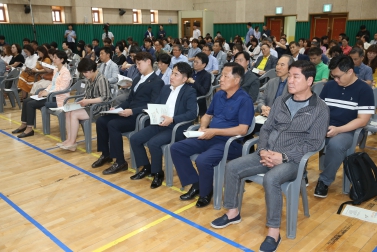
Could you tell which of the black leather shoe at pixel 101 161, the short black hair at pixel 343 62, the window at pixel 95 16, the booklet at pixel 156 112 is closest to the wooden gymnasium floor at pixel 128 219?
the black leather shoe at pixel 101 161

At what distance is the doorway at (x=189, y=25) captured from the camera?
1686 cm

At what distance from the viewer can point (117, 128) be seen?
3723mm

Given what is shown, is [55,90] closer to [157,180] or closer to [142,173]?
[142,173]

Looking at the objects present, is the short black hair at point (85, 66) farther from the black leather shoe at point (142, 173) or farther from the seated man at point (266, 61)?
the seated man at point (266, 61)

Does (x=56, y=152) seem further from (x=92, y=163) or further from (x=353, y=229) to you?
(x=353, y=229)

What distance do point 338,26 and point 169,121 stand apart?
39.8ft

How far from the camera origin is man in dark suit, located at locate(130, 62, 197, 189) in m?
3.36

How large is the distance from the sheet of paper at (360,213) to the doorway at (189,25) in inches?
588

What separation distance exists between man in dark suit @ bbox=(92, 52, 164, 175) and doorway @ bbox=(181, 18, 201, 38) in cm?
1364

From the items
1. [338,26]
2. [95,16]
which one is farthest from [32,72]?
[338,26]

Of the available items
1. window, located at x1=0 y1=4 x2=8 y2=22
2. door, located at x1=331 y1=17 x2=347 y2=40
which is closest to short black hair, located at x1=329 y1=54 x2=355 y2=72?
door, located at x1=331 y1=17 x2=347 y2=40

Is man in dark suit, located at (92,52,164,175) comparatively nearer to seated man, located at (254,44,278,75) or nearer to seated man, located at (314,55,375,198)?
seated man, located at (314,55,375,198)

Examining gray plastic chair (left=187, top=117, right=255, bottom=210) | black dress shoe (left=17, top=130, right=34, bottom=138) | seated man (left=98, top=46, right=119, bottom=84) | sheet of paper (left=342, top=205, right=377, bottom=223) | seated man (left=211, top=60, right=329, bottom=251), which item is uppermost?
seated man (left=98, top=46, right=119, bottom=84)

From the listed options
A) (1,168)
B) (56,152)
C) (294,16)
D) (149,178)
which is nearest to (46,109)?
(56,152)
